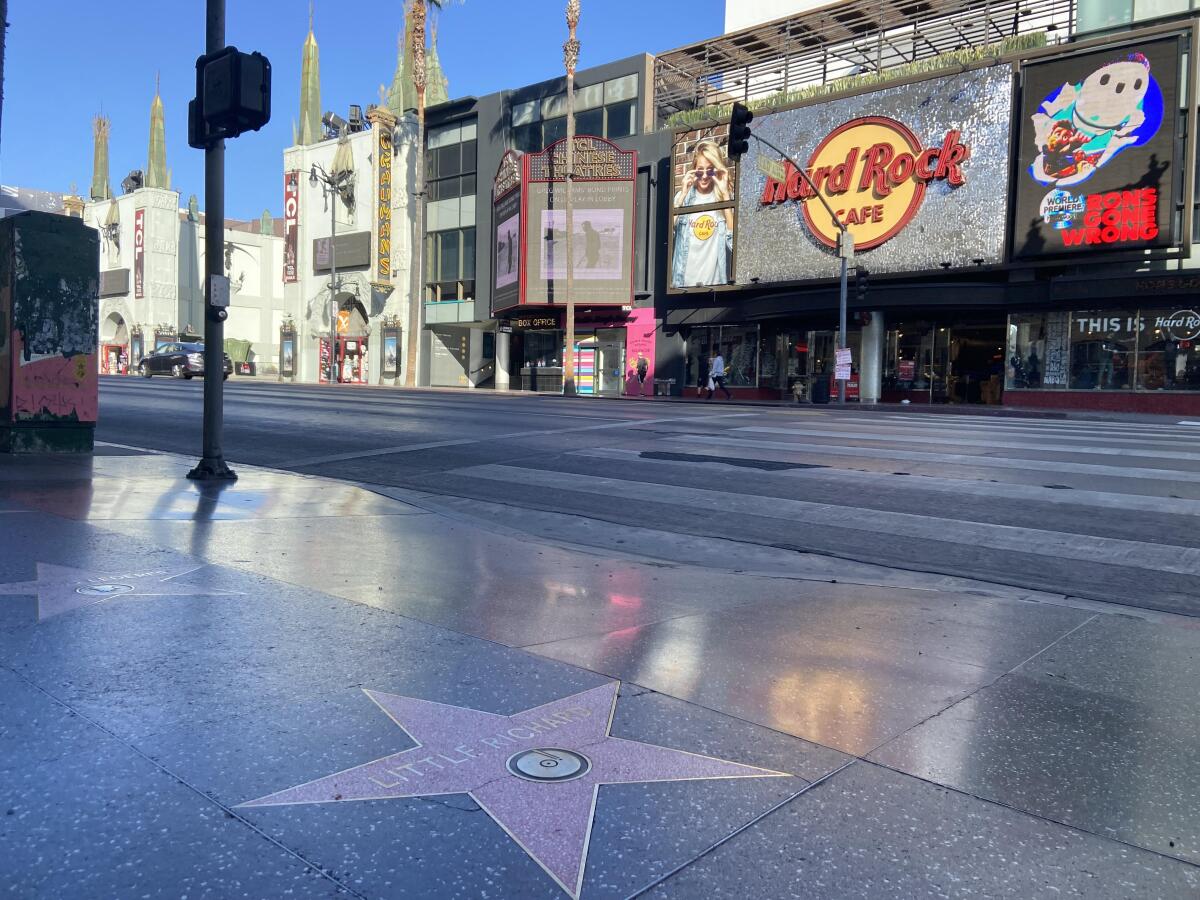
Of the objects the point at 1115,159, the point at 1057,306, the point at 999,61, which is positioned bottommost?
the point at 1057,306

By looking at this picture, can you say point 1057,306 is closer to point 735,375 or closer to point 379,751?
point 735,375

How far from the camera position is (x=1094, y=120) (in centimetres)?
2516

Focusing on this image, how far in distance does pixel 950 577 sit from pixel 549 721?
378 centimetres

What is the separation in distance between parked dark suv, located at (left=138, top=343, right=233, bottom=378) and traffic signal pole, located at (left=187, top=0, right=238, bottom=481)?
3391 centimetres

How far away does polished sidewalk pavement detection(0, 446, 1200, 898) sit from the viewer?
7.66ft

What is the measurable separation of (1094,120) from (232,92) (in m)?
25.1

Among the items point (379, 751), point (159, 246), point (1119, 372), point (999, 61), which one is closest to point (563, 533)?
point (379, 751)

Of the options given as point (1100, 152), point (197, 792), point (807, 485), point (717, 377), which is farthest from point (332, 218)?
point (197, 792)

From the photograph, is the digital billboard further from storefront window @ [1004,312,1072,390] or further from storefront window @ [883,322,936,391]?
storefront window @ [1004,312,1072,390]

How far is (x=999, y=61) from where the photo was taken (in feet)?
88.6

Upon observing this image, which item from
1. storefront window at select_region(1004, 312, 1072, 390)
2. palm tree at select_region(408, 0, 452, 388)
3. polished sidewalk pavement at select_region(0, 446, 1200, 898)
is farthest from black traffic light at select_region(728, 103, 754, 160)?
palm tree at select_region(408, 0, 452, 388)

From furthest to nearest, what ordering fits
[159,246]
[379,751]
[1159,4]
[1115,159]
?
1. [159,246]
2. [1159,4]
3. [1115,159]
4. [379,751]

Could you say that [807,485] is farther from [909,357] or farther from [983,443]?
[909,357]

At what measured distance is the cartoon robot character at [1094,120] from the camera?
2448 centimetres
